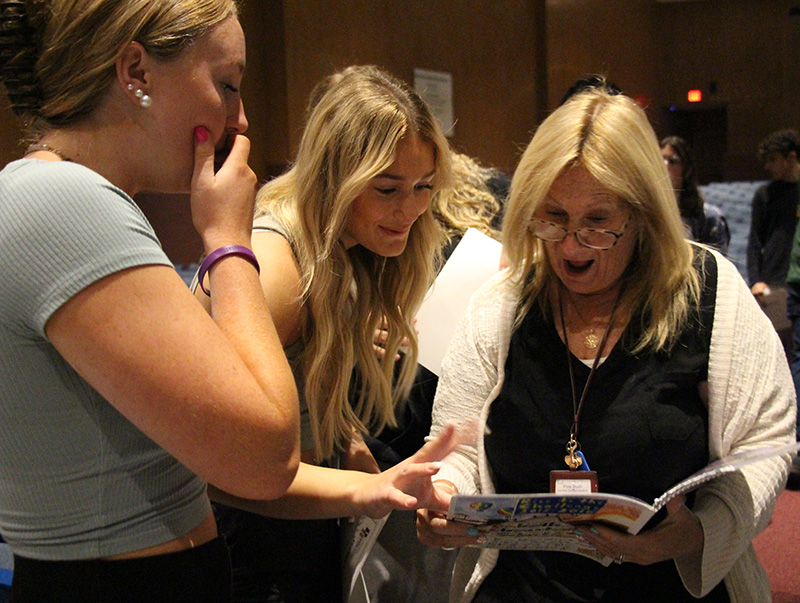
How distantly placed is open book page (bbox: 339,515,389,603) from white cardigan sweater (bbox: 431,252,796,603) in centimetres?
18

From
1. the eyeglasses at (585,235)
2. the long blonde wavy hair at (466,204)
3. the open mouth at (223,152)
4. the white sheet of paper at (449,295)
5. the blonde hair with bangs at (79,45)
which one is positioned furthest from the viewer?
the long blonde wavy hair at (466,204)

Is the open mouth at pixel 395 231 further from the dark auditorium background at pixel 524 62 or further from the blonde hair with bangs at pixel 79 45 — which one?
the blonde hair with bangs at pixel 79 45

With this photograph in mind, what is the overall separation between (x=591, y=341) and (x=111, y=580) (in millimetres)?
1015

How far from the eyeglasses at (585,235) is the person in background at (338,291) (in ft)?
1.17

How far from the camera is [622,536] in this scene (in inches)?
52.0

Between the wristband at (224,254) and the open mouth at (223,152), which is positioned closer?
the wristband at (224,254)

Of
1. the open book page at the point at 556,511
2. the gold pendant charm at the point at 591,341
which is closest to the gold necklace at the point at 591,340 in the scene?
the gold pendant charm at the point at 591,341

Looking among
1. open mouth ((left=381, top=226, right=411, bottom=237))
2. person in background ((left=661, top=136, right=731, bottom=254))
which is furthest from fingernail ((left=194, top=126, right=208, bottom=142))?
person in background ((left=661, top=136, right=731, bottom=254))

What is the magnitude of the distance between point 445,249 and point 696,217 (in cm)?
210

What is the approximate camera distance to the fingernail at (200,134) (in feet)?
3.00

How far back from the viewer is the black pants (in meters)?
0.81

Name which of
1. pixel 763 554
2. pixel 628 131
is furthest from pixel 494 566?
pixel 763 554

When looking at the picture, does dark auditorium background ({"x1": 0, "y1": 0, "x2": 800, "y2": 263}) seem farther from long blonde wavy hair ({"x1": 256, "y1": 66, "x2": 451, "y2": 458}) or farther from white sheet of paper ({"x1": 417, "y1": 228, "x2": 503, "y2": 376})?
long blonde wavy hair ({"x1": 256, "y1": 66, "x2": 451, "y2": 458})

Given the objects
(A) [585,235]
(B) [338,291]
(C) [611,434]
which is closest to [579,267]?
(A) [585,235]
